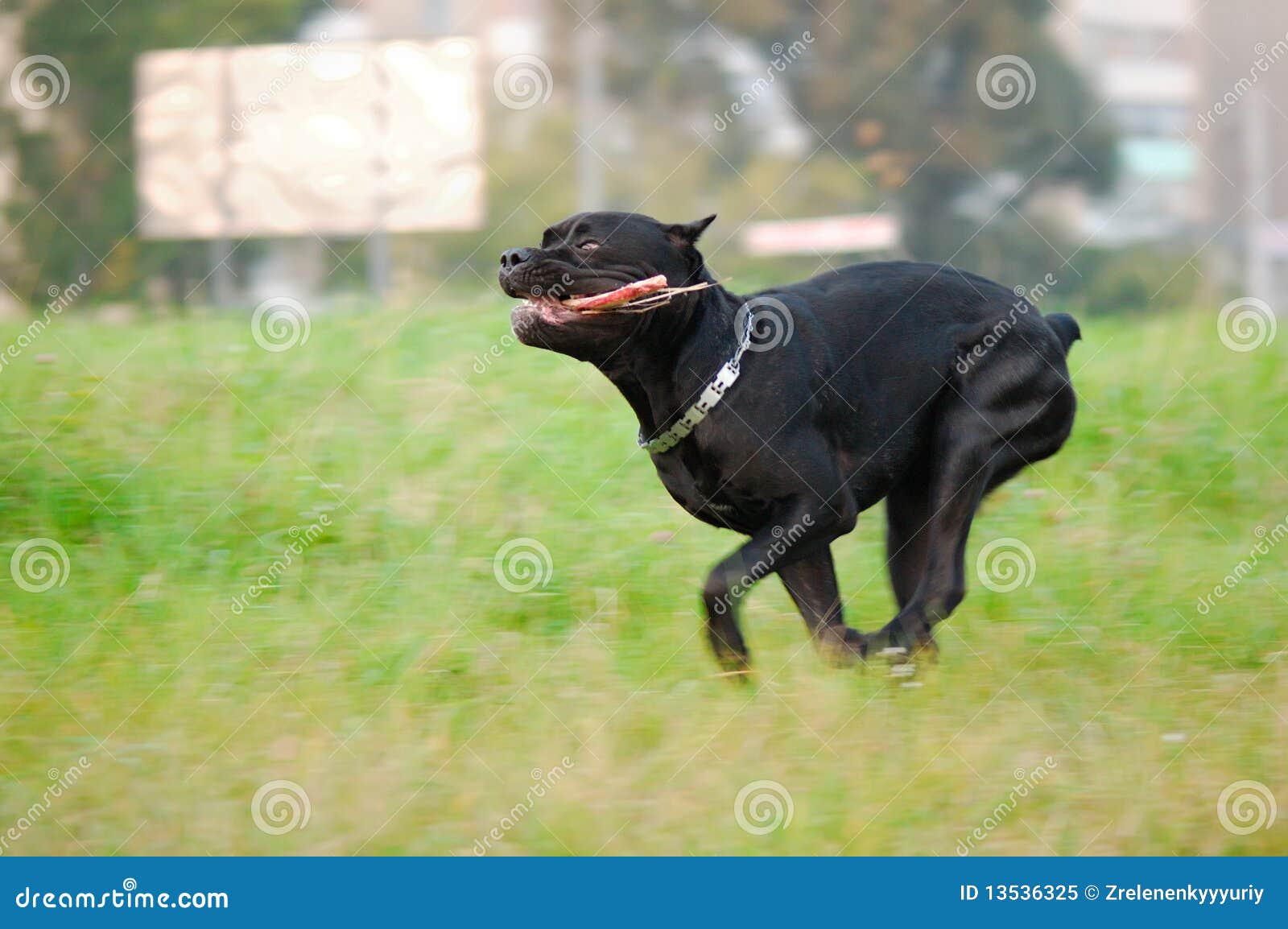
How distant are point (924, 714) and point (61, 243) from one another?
1259 centimetres

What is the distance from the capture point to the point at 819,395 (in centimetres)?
478

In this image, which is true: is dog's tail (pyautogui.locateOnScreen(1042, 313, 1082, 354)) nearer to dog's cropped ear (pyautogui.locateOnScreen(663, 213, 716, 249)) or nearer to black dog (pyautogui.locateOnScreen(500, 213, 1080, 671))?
black dog (pyautogui.locateOnScreen(500, 213, 1080, 671))

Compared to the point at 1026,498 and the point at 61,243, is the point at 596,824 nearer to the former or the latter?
the point at 1026,498

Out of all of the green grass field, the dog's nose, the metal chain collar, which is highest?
the dog's nose

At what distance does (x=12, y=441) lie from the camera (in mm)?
6883

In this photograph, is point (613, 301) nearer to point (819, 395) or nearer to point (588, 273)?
point (588, 273)

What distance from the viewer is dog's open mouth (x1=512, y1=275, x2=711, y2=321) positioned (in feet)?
14.3

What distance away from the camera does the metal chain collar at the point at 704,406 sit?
14.9 feet

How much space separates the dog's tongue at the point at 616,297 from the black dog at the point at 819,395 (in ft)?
0.11

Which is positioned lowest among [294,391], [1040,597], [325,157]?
[1040,597]

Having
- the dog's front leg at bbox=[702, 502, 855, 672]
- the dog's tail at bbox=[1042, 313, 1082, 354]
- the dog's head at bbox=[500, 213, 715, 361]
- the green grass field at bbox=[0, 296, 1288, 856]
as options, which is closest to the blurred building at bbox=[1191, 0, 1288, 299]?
the green grass field at bbox=[0, 296, 1288, 856]

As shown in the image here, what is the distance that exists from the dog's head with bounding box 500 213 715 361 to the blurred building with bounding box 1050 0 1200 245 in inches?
529

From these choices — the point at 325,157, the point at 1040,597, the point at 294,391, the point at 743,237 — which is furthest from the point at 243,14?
the point at 1040,597

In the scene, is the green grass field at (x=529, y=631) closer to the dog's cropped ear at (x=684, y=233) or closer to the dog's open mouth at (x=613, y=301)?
the dog's open mouth at (x=613, y=301)
